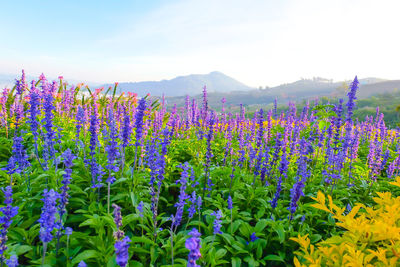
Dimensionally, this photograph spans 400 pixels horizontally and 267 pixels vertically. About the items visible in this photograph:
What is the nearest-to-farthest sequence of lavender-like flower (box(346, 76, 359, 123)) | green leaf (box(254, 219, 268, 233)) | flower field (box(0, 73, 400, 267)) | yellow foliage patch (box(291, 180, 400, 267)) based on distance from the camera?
yellow foliage patch (box(291, 180, 400, 267)) < flower field (box(0, 73, 400, 267)) < green leaf (box(254, 219, 268, 233)) < lavender-like flower (box(346, 76, 359, 123))

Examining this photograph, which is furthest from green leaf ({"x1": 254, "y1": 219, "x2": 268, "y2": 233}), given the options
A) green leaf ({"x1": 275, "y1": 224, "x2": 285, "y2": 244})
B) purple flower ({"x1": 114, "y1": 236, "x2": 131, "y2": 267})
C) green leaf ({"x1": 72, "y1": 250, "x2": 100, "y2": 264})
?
purple flower ({"x1": 114, "y1": 236, "x2": 131, "y2": 267})

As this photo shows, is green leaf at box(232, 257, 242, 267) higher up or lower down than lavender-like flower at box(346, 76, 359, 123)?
lower down

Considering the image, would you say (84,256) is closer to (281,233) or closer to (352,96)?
(281,233)

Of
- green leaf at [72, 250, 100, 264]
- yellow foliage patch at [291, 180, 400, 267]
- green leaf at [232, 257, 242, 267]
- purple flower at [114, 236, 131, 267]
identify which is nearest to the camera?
purple flower at [114, 236, 131, 267]

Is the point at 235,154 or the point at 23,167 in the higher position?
the point at 23,167

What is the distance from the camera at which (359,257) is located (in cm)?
232

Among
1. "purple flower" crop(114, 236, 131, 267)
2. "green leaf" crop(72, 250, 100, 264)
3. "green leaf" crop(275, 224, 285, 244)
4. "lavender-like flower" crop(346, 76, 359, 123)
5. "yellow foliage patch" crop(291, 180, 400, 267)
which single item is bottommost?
"green leaf" crop(275, 224, 285, 244)

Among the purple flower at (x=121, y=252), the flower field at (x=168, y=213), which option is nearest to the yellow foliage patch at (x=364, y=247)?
the flower field at (x=168, y=213)

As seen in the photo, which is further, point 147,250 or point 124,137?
point 124,137

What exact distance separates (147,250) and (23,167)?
Result: 7.68ft

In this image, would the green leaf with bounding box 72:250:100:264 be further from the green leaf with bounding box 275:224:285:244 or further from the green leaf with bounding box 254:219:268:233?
the green leaf with bounding box 275:224:285:244

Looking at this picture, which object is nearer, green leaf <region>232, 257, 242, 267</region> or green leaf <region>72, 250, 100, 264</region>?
green leaf <region>72, 250, 100, 264</region>

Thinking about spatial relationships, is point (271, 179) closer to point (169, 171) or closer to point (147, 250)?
point (169, 171)

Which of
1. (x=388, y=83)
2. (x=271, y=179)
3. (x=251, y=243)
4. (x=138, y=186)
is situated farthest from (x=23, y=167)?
(x=388, y=83)
